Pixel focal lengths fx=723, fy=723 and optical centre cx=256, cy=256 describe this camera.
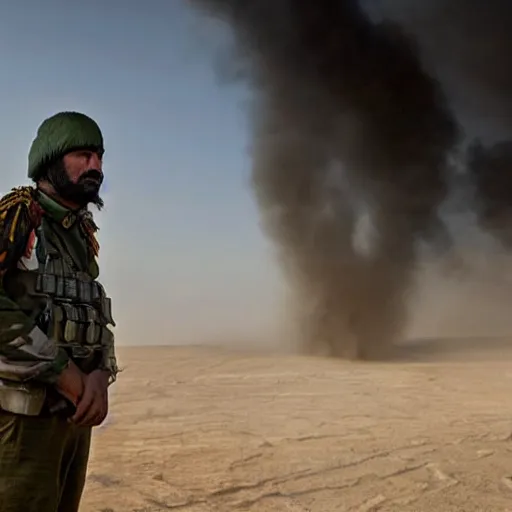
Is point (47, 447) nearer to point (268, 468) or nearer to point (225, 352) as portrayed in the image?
point (268, 468)

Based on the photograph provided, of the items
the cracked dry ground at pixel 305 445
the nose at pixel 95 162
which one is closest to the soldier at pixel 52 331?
the nose at pixel 95 162

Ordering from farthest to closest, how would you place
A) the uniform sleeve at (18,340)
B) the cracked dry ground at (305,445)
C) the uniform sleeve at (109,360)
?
the cracked dry ground at (305,445) < the uniform sleeve at (109,360) < the uniform sleeve at (18,340)

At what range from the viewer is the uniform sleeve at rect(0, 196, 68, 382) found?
1.34 metres

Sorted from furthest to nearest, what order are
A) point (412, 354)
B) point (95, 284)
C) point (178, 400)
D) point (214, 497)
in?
point (412, 354), point (178, 400), point (214, 497), point (95, 284)

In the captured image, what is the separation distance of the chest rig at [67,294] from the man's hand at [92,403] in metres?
0.06

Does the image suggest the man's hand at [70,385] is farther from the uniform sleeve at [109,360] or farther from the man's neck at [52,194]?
the man's neck at [52,194]

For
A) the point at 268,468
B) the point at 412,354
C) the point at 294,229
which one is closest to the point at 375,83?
the point at 294,229

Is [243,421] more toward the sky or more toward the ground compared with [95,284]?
more toward the ground

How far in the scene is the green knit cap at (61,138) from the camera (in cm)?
153

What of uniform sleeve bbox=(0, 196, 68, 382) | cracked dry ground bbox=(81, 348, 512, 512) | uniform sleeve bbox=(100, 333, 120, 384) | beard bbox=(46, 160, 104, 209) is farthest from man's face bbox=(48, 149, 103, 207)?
cracked dry ground bbox=(81, 348, 512, 512)

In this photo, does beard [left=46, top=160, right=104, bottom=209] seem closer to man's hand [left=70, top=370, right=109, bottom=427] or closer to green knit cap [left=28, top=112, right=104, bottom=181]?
green knit cap [left=28, top=112, right=104, bottom=181]

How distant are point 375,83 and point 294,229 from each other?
298cm

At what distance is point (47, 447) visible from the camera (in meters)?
1.42

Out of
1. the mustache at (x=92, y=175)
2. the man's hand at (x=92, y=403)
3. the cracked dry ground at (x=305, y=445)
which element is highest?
the mustache at (x=92, y=175)
